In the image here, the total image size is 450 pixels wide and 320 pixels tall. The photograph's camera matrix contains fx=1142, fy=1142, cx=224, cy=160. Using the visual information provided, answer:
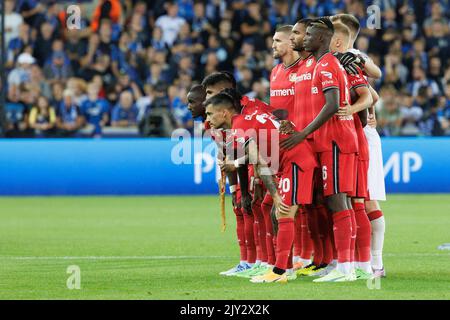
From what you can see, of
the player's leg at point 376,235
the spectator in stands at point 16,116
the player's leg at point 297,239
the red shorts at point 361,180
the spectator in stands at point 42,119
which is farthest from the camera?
the spectator in stands at point 42,119

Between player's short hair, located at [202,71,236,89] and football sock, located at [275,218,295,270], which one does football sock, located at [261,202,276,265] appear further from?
player's short hair, located at [202,71,236,89]

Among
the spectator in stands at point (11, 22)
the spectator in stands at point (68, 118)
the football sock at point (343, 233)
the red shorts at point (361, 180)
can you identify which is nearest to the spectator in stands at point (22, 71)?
the spectator in stands at point (11, 22)

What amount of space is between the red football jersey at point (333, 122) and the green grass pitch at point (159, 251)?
1126mm

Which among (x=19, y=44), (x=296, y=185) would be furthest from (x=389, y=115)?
(x=296, y=185)

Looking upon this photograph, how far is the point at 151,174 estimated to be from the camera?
20609 mm

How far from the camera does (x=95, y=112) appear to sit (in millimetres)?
20984

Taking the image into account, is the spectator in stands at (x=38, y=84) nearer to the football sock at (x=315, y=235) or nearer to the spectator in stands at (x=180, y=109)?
the spectator in stands at (x=180, y=109)

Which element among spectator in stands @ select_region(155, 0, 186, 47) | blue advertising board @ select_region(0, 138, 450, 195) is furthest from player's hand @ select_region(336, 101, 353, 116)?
spectator in stands @ select_region(155, 0, 186, 47)

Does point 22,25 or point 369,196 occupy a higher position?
point 22,25

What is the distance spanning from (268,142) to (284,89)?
3.19ft

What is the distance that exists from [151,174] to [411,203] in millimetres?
4715

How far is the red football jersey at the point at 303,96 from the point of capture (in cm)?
948
